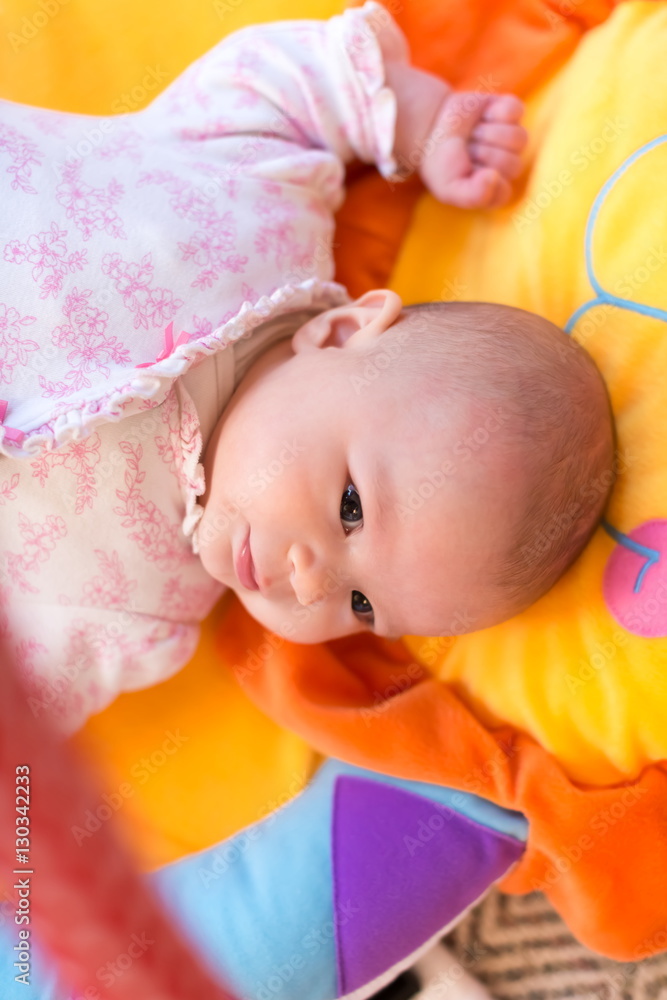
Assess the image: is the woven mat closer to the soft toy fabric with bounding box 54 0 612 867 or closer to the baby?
the soft toy fabric with bounding box 54 0 612 867

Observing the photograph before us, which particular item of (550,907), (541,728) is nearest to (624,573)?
(541,728)

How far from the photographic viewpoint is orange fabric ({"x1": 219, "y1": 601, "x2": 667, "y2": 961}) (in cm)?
105

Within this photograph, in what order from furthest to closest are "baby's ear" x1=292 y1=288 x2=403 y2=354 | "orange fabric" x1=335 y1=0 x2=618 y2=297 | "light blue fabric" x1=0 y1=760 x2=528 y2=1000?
1. "orange fabric" x1=335 y1=0 x2=618 y2=297
2. "light blue fabric" x1=0 y1=760 x2=528 y2=1000
3. "baby's ear" x1=292 y1=288 x2=403 y2=354

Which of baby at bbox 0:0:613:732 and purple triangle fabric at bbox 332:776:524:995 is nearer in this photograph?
baby at bbox 0:0:613:732

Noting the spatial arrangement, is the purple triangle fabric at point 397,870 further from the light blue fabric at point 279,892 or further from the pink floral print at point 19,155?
the pink floral print at point 19,155

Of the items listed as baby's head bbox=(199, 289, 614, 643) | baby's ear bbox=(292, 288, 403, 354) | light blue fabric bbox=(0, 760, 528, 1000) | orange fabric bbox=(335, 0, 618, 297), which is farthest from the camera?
orange fabric bbox=(335, 0, 618, 297)

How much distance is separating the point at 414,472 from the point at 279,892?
2.16 feet

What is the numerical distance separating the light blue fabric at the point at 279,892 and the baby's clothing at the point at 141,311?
11.6 inches

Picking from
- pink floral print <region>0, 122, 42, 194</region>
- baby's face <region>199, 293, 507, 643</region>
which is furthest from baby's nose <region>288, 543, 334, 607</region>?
pink floral print <region>0, 122, 42, 194</region>

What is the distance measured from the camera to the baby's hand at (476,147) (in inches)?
45.9

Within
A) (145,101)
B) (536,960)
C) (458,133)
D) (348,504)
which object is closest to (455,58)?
(458,133)

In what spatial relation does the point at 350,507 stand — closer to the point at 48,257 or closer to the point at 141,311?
the point at 141,311

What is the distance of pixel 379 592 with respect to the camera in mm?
918

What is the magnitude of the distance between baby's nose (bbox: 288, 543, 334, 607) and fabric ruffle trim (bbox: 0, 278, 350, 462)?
0.58 ft
